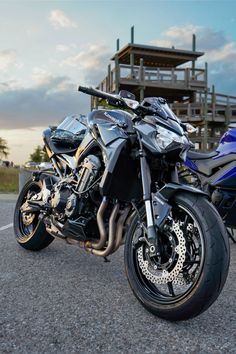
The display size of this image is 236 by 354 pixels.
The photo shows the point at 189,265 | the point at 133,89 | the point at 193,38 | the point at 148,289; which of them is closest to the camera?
the point at 189,265

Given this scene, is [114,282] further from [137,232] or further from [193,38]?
[193,38]

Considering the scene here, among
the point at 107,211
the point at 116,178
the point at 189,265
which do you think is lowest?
the point at 189,265

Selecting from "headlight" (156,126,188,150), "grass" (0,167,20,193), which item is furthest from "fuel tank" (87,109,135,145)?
"grass" (0,167,20,193)

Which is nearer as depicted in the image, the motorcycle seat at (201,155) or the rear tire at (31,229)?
the rear tire at (31,229)

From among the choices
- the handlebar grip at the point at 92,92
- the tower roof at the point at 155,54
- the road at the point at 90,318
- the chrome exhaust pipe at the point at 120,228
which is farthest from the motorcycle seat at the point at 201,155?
the tower roof at the point at 155,54

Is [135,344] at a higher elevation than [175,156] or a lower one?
lower

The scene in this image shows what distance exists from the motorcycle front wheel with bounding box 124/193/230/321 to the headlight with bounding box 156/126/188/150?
1.10 feet

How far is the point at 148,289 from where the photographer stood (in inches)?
111

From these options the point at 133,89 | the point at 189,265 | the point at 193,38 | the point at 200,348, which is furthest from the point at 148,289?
the point at 193,38

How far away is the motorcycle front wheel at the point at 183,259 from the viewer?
2.42 m

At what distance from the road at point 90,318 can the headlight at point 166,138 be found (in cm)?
108

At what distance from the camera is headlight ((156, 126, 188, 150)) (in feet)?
9.02

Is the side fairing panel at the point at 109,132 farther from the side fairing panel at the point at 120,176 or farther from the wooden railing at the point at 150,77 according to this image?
the wooden railing at the point at 150,77

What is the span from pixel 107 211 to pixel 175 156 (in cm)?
71
